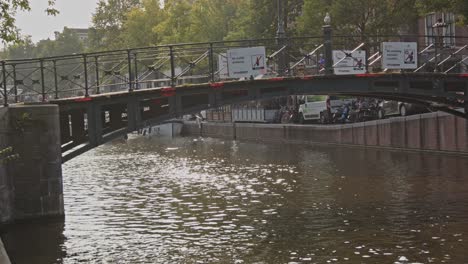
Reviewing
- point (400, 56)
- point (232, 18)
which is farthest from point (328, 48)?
point (232, 18)

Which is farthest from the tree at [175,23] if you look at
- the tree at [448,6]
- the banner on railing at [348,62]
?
the banner on railing at [348,62]

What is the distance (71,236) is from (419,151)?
2464 centimetres

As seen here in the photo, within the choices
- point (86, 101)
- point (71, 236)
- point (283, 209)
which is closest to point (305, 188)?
point (283, 209)

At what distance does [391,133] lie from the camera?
140ft

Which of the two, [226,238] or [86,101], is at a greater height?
[86,101]

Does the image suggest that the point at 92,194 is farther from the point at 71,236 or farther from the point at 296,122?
the point at 296,122

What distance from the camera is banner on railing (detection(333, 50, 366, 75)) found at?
27.7 meters

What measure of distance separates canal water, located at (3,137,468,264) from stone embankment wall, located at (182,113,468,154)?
3.86 feet

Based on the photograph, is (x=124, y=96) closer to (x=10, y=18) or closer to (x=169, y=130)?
(x=10, y=18)

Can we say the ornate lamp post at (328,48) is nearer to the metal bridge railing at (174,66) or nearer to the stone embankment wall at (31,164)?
the metal bridge railing at (174,66)

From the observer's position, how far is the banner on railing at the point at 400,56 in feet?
93.0

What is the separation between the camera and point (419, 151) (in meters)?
39.9

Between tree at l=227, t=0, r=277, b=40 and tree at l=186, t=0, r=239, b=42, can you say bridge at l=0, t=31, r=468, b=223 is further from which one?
tree at l=186, t=0, r=239, b=42

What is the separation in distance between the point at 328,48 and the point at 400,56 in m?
3.34
